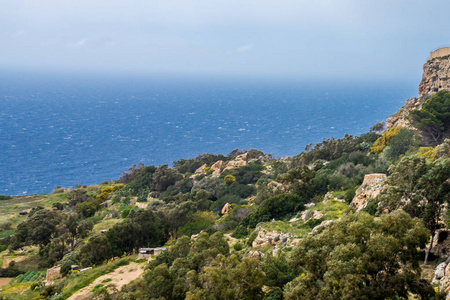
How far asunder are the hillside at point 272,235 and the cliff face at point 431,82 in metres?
0.30

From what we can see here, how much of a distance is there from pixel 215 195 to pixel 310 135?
302 feet

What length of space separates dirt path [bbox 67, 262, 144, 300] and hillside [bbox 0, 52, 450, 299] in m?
0.14

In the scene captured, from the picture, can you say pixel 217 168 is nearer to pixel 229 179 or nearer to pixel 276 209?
pixel 229 179

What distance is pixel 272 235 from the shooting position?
77.4 ft

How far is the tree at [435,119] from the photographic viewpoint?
37250 millimetres

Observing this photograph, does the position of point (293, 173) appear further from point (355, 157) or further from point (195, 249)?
point (195, 249)

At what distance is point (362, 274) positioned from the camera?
9.33 meters

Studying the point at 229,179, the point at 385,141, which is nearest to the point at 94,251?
the point at 229,179

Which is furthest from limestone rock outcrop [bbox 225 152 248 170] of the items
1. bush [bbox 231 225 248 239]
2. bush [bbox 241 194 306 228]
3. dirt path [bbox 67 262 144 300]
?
dirt path [bbox 67 262 144 300]

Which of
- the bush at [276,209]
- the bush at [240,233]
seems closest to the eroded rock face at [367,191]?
the bush at [276,209]

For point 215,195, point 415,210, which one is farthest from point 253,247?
point 215,195

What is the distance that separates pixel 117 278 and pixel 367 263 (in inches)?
697

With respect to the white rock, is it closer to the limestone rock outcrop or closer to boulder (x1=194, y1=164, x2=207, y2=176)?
the limestone rock outcrop

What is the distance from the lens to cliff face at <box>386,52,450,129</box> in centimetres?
4912
